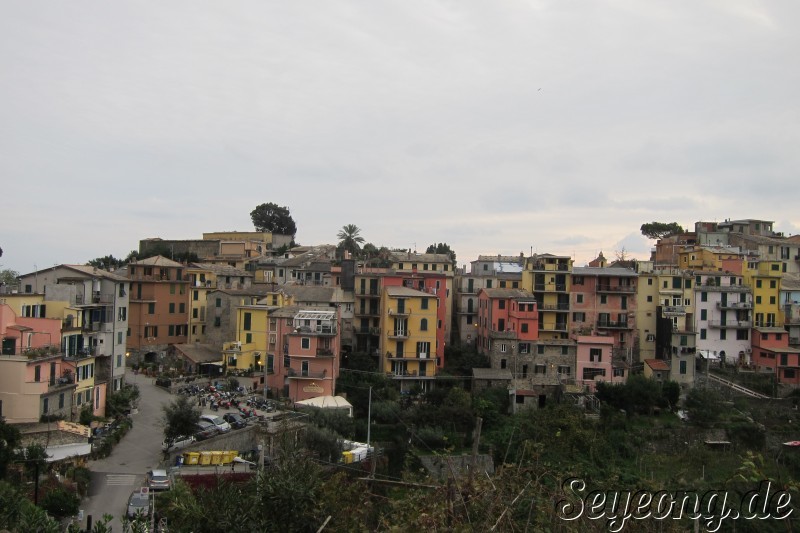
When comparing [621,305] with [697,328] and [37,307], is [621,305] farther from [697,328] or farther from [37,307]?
[37,307]

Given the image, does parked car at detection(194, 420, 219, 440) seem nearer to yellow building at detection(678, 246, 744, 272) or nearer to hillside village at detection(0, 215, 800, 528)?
hillside village at detection(0, 215, 800, 528)

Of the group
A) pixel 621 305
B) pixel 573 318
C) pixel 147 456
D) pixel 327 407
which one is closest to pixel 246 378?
pixel 327 407

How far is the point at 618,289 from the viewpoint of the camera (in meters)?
44.5

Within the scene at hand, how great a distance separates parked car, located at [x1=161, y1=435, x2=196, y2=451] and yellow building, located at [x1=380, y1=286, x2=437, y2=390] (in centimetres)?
1456

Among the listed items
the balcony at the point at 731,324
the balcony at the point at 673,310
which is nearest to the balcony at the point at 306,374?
the balcony at the point at 673,310

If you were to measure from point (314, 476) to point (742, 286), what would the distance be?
43.3 m

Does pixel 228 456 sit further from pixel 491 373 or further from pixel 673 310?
pixel 673 310

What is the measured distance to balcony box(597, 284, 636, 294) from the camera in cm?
4444

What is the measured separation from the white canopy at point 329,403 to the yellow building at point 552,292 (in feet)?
48.6

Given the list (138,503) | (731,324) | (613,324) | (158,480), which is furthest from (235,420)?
(731,324)

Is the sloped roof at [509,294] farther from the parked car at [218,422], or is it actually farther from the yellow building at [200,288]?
the parked car at [218,422]

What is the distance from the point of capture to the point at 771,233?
6625 cm

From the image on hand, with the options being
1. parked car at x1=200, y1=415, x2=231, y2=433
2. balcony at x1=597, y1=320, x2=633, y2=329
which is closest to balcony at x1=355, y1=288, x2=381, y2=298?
balcony at x1=597, y1=320, x2=633, y2=329

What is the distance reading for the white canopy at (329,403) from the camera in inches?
1355
